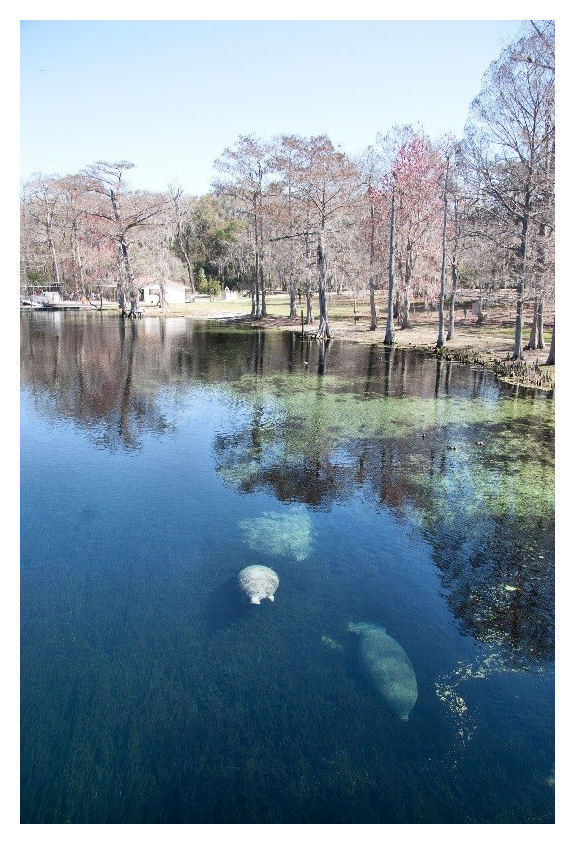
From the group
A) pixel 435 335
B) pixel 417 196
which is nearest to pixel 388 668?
pixel 435 335

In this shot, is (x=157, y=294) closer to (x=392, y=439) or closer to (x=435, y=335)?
(x=435, y=335)

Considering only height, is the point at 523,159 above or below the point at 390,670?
above

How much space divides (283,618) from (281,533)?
7.98 ft

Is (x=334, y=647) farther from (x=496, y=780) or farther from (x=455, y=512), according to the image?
(x=455, y=512)

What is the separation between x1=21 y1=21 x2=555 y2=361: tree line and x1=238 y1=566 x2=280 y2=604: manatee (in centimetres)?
1900

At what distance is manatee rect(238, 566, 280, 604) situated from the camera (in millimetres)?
7988

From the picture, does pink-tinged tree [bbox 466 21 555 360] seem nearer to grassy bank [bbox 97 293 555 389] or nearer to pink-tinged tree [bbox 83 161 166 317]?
grassy bank [bbox 97 293 555 389]

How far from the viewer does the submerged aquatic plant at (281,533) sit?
31.1ft

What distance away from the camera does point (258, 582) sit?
8164 millimetres

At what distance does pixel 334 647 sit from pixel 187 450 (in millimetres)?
8146

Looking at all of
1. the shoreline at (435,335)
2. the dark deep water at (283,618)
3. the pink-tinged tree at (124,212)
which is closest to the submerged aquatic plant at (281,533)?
the dark deep water at (283,618)

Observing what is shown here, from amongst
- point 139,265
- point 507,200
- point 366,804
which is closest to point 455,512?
point 366,804

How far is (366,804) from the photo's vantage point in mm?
5156

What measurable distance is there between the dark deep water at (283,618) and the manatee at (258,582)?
16 centimetres
